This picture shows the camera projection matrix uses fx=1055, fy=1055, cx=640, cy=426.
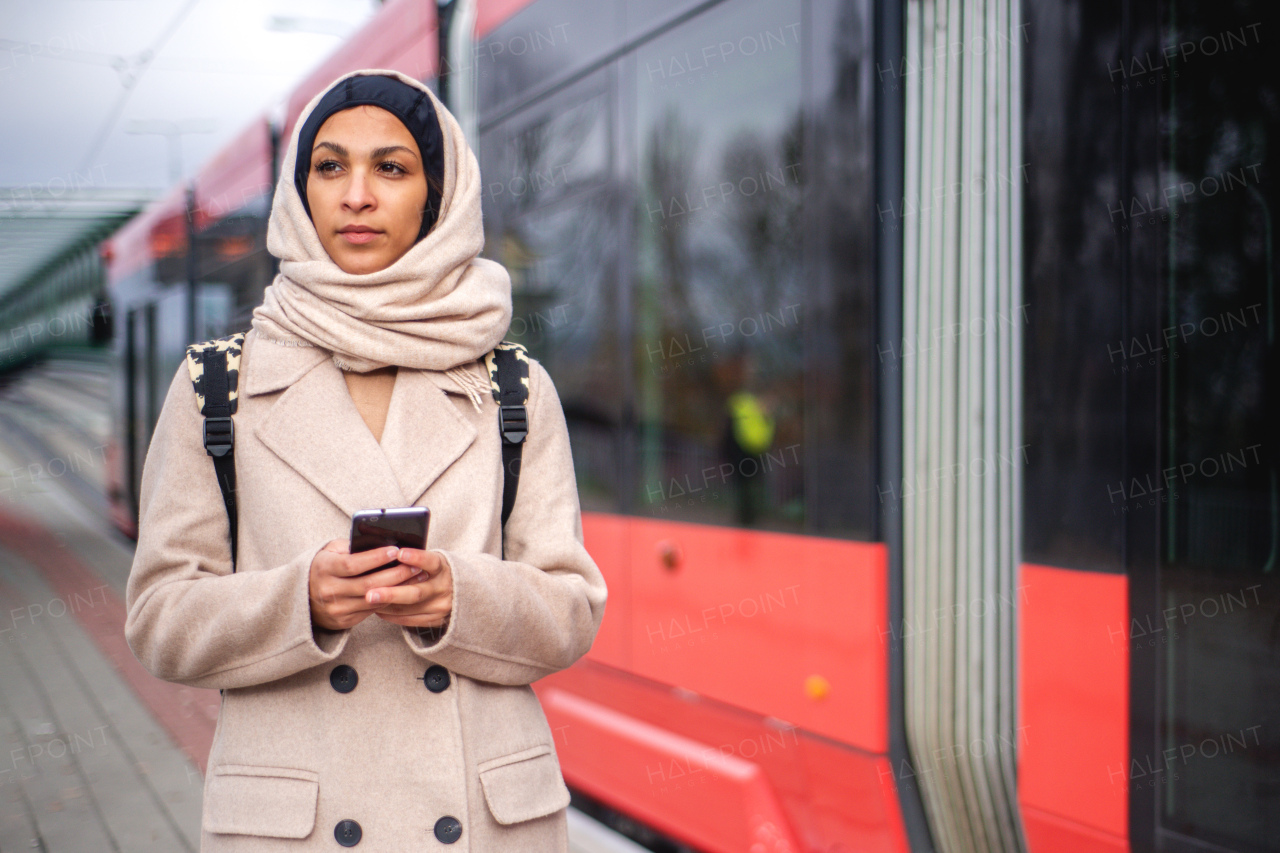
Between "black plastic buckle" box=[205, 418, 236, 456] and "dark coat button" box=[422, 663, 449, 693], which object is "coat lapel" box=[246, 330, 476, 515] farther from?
"dark coat button" box=[422, 663, 449, 693]

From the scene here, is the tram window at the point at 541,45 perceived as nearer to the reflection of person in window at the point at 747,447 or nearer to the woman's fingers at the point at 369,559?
the reflection of person in window at the point at 747,447

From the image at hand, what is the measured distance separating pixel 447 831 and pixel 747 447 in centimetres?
186

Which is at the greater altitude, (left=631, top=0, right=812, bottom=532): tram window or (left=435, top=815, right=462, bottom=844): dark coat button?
(left=631, top=0, right=812, bottom=532): tram window

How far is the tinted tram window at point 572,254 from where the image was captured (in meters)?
3.65

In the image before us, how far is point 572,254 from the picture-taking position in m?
3.82

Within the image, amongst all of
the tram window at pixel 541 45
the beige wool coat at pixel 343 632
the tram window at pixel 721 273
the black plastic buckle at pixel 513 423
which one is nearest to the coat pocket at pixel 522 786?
the beige wool coat at pixel 343 632

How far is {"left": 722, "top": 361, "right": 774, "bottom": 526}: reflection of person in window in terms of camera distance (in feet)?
9.96

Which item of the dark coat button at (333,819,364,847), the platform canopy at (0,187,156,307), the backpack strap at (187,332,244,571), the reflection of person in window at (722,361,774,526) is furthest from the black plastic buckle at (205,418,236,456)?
the platform canopy at (0,187,156,307)

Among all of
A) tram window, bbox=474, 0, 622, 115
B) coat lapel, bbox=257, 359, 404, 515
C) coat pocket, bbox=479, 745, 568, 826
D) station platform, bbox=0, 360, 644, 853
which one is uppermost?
tram window, bbox=474, 0, 622, 115

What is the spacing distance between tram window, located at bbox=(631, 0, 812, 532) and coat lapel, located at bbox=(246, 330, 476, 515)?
157 cm

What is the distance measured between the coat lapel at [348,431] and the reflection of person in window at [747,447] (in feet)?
5.41

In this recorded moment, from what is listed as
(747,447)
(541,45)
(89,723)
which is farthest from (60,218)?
(747,447)

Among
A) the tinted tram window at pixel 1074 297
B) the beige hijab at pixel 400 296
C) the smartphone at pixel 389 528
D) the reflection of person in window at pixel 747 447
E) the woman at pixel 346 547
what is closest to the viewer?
the smartphone at pixel 389 528

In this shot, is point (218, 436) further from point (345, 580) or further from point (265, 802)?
point (265, 802)
